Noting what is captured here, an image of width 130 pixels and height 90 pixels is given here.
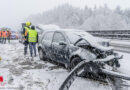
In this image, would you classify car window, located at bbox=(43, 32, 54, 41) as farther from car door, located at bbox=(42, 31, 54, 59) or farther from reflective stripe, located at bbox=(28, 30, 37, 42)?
reflective stripe, located at bbox=(28, 30, 37, 42)

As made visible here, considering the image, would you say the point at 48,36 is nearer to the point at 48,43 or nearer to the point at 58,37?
the point at 48,43

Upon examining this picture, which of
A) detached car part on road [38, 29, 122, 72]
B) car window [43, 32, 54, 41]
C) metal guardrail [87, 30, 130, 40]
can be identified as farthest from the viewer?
metal guardrail [87, 30, 130, 40]

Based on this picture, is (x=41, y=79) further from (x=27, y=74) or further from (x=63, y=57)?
(x=63, y=57)

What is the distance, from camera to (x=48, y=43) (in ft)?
22.5

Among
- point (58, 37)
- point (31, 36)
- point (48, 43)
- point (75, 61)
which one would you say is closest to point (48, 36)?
point (48, 43)

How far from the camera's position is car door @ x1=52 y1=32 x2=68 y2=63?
564 cm

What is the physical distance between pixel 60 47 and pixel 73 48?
0.83 metres

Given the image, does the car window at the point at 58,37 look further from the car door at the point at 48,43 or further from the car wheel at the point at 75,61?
the car wheel at the point at 75,61

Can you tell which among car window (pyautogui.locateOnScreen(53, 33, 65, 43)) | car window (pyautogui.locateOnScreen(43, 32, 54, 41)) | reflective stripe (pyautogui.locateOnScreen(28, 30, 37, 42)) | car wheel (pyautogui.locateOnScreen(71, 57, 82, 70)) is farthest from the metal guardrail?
car wheel (pyautogui.locateOnScreen(71, 57, 82, 70))

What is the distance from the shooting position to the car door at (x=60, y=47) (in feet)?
18.5

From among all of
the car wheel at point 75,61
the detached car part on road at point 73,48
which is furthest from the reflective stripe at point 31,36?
the car wheel at point 75,61

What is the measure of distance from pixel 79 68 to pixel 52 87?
8.11 ft

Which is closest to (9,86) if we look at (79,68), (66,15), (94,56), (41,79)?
(41,79)

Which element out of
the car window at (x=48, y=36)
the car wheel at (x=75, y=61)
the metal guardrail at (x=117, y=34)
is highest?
the car window at (x=48, y=36)
